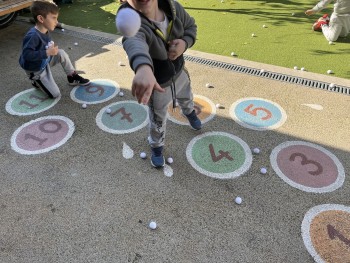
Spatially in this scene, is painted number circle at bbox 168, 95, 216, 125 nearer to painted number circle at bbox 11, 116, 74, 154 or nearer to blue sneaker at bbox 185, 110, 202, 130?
blue sneaker at bbox 185, 110, 202, 130

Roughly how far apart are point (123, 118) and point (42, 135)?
836 mm

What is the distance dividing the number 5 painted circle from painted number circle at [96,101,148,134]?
1.00 metres

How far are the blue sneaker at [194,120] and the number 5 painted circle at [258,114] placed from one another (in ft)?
1.40

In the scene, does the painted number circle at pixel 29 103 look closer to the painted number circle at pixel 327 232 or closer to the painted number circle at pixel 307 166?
the painted number circle at pixel 307 166

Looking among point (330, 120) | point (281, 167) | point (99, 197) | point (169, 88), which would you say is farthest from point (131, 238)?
point (330, 120)

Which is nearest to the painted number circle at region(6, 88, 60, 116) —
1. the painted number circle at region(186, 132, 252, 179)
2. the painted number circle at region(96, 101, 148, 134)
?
the painted number circle at region(96, 101, 148, 134)

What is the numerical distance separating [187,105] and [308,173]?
1214 mm

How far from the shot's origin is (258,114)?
127 inches

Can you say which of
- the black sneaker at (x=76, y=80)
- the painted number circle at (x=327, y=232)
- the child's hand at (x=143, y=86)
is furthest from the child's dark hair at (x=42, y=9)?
the painted number circle at (x=327, y=232)

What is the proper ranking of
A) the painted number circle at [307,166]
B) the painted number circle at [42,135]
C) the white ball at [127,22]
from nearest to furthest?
the white ball at [127,22], the painted number circle at [307,166], the painted number circle at [42,135]

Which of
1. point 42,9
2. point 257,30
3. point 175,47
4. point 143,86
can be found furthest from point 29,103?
point 257,30

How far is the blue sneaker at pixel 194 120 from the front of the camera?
2.92 metres

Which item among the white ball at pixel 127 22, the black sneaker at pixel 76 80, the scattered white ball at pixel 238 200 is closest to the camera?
the white ball at pixel 127 22

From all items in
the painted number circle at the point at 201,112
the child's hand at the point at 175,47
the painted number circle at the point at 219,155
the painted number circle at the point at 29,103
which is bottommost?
the painted number circle at the point at 29,103
